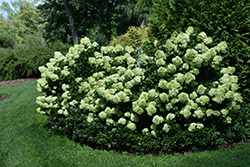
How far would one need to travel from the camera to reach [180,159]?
327 cm

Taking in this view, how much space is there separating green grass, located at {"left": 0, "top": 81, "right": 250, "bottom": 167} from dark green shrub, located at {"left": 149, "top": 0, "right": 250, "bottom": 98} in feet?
5.47

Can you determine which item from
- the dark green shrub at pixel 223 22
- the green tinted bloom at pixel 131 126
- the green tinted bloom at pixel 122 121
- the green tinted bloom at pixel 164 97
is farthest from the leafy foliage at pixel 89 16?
the green tinted bloom at pixel 164 97

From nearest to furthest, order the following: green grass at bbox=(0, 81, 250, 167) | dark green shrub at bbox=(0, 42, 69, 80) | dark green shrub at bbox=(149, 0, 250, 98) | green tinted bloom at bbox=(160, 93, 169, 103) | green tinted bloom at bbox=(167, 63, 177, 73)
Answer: green grass at bbox=(0, 81, 250, 167), green tinted bloom at bbox=(160, 93, 169, 103), green tinted bloom at bbox=(167, 63, 177, 73), dark green shrub at bbox=(149, 0, 250, 98), dark green shrub at bbox=(0, 42, 69, 80)

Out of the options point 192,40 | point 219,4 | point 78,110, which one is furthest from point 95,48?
point 219,4

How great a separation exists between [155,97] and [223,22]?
2166 mm

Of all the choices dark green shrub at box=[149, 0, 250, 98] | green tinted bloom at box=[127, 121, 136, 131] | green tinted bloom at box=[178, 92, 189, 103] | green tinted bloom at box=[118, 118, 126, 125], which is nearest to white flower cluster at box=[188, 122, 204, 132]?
green tinted bloom at box=[178, 92, 189, 103]

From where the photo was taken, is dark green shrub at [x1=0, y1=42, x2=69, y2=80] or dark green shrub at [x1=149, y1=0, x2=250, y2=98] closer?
dark green shrub at [x1=149, y1=0, x2=250, y2=98]

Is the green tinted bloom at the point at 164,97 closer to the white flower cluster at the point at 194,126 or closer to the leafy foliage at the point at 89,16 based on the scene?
the white flower cluster at the point at 194,126

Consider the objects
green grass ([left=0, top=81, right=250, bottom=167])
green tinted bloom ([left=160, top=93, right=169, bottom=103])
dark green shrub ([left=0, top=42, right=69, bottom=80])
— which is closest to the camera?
green grass ([left=0, top=81, right=250, bottom=167])

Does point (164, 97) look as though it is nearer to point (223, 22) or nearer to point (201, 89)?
point (201, 89)

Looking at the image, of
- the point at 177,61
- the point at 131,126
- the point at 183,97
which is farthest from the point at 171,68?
the point at 131,126

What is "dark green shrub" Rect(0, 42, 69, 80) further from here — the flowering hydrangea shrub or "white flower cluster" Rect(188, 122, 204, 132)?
"white flower cluster" Rect(188, 122, 204, 132)

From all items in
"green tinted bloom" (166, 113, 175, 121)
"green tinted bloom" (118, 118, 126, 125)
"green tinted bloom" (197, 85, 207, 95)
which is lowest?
"green tinted bloom" (118, 118, 126, 125)

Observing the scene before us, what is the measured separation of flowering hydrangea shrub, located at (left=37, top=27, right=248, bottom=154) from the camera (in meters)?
3.38
